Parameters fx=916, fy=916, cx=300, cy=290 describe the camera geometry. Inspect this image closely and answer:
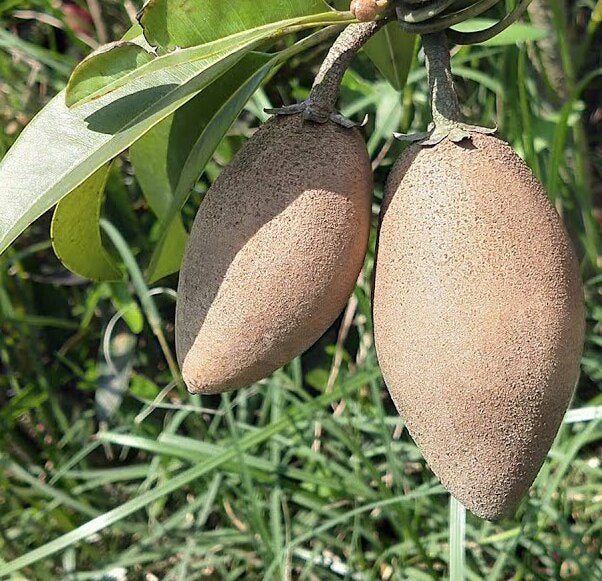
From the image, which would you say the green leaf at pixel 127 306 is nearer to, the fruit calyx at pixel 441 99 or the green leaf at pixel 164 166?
the green leaf at pixel 164 166

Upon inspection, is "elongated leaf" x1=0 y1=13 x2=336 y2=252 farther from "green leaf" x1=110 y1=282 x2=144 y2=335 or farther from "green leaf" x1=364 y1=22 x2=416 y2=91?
"green leaf" x1=110 y1=282 x2=144 y2=335

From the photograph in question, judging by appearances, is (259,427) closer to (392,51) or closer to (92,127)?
(392,51)

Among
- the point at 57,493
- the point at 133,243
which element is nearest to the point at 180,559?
the point at 57,493

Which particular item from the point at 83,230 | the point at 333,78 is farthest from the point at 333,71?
the point at 83,230

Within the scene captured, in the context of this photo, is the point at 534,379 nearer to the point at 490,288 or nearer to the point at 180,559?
the point at 490,288

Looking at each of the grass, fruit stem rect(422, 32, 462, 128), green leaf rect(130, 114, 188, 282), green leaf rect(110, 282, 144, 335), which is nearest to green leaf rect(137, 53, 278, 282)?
green leaf rect(130, 114, 188, 282)

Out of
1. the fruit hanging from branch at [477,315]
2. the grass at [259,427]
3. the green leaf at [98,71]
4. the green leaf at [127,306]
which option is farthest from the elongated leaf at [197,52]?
the green leaf at [127,306]
